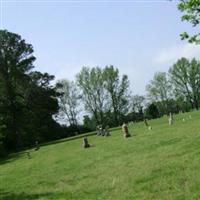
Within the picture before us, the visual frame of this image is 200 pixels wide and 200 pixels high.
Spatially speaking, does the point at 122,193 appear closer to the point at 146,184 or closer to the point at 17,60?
the point at 146,184

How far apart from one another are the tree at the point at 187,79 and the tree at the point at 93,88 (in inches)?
759

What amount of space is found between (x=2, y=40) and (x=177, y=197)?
6342 cm

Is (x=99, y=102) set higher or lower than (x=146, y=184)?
higher

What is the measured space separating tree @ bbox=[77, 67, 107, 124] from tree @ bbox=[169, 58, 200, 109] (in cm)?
1927

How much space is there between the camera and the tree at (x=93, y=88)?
4250 inches

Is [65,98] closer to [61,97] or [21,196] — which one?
[61,97]

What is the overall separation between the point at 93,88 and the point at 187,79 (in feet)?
77.2

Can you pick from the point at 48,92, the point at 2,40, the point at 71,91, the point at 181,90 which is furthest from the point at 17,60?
the point at 181,90

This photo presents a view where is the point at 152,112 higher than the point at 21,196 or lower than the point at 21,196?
higher

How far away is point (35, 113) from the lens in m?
77.1

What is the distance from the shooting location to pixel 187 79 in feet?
371

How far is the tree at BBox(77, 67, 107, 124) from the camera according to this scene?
108 meters

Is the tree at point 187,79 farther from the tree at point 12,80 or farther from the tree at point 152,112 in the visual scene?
the tree at point 12,80

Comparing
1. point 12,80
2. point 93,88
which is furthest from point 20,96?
point 93,88
